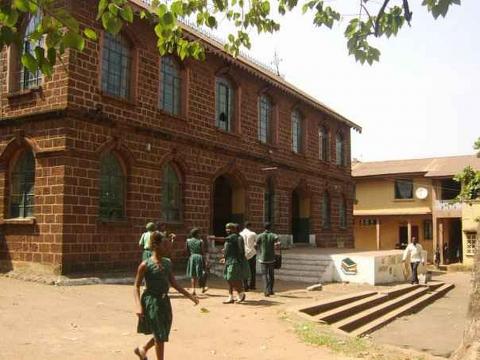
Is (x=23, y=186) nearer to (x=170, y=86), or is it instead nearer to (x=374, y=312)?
(x=170, y=86)

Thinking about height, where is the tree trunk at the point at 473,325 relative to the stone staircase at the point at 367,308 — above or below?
above

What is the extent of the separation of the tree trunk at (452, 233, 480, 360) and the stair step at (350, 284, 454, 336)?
4685 millimetres

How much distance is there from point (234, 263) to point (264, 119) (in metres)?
11.6

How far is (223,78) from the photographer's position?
1966 cm

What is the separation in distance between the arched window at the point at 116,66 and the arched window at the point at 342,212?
645 inches

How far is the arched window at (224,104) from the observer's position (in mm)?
19328

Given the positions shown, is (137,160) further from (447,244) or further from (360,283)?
(447,244)

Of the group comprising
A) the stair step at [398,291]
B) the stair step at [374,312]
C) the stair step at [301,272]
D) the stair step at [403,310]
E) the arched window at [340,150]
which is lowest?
the stair step at [403,310]

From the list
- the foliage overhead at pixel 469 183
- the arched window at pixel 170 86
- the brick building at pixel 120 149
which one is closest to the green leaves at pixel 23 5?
the brick building at pixel 120 149

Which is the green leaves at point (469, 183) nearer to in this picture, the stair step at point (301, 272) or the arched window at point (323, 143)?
the arched window at point (323, 143)

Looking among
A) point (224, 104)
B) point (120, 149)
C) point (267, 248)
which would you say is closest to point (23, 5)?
point (267, 248)

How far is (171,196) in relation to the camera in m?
17.0

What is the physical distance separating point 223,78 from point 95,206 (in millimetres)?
7788

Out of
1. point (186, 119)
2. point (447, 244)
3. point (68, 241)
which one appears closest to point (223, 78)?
point (186, 119)
